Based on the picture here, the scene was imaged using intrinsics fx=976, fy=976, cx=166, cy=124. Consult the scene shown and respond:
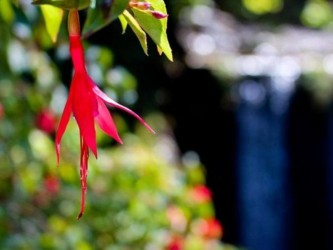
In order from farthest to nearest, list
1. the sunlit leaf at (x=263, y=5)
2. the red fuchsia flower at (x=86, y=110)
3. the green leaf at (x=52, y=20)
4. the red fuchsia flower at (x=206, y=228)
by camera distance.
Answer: the sunlit leaf at (x=263, y=5)
the red fuchsia flower at (x=206, y=228)
the green leaf at (x=52, y=20)
the red fuchsia flower at (x=86, y=110)

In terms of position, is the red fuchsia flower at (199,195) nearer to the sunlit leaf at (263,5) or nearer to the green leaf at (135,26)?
the green leaf at (135,26)

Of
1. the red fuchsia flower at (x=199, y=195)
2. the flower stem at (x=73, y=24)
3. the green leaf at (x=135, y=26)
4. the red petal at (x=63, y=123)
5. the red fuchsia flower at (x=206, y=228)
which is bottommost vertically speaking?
the red fuchsia flower at (x=206, y=228)

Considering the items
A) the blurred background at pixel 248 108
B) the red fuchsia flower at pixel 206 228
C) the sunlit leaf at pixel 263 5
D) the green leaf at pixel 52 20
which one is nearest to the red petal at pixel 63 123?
the green leaf at pixel 52 20

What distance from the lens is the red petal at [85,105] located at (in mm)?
513

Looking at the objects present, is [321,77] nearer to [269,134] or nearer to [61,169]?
[269,134]

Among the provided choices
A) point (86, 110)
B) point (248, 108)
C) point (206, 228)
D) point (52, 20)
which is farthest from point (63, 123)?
point (248, 108)

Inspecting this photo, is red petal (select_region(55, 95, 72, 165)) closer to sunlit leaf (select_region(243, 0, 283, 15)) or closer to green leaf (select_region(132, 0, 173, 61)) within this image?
green leaf (select_region(132, 0, 173, 61))

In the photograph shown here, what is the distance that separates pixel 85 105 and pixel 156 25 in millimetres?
69

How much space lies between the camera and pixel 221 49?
563 cm

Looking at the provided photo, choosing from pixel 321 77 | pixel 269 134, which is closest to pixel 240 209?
pixel 269 134

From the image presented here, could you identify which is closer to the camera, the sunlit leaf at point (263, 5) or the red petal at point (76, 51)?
the red petal at point (76, 51)

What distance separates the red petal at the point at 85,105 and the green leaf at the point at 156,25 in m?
0.06

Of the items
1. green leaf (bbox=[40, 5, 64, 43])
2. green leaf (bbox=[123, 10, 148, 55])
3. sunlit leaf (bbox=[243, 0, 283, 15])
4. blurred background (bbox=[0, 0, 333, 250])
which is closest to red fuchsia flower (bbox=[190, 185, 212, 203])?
blurred background (bbox=[0, 0, 333, 250])

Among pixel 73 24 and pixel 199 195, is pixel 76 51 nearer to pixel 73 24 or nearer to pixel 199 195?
pixel 73 24
